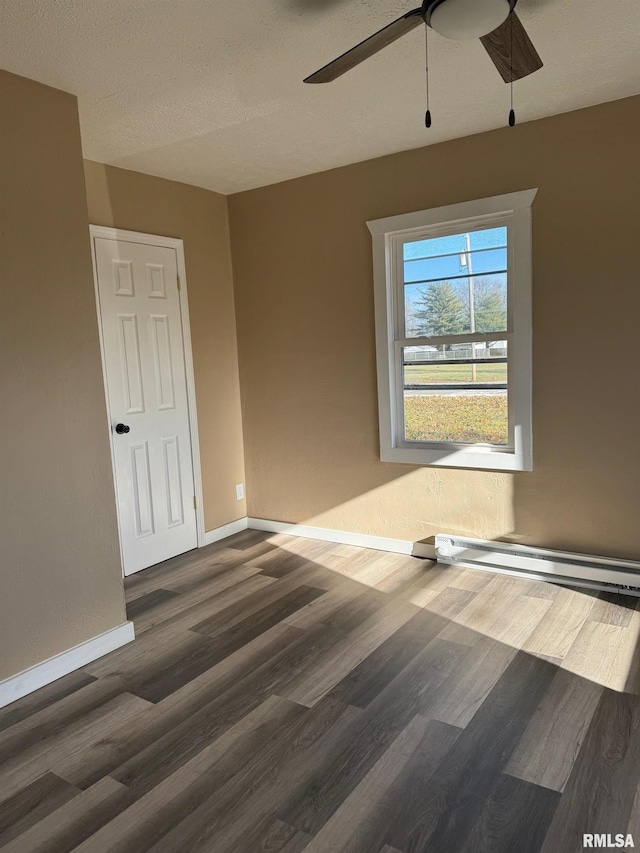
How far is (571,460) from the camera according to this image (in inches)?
133

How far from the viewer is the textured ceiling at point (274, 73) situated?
2.15m

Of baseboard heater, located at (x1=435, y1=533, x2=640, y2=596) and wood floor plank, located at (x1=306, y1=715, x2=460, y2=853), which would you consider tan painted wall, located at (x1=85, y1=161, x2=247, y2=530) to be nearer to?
baseboard heater, located at (x1=435, y1=533, x2=640, y2=596)

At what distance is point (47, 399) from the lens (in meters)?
2.66

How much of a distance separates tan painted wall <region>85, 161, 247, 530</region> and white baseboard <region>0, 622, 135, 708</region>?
1545mm

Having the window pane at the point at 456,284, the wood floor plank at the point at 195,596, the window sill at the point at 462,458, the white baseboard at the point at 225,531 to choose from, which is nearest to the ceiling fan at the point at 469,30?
the window pane at the point at 456,284

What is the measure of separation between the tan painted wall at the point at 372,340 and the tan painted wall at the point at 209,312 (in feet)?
0.35

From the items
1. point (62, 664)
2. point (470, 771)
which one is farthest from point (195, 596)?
point (470, 771)

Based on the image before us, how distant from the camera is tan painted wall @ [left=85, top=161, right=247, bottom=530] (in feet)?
13.1

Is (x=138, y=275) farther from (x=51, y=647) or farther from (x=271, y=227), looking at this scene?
(x=51, y=647)

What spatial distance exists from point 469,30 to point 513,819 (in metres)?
2.30

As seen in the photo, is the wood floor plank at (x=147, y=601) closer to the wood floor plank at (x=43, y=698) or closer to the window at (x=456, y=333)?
the wood floor plank at (x=43, y=698)

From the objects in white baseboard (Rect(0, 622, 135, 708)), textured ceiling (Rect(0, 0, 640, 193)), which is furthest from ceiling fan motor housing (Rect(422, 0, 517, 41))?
white baseboard (Rect(0, 622, 135, 708))

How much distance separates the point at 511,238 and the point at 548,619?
208 centimetres

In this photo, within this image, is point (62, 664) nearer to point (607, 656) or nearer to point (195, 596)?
point (195, 596)
